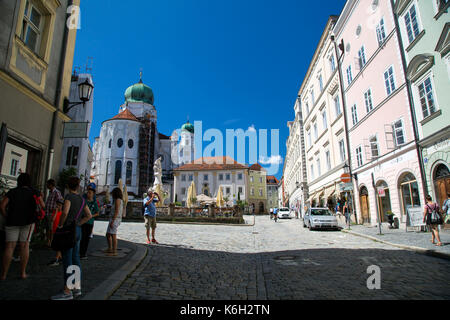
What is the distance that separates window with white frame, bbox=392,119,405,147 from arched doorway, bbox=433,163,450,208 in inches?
126

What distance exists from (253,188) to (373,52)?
182 ft

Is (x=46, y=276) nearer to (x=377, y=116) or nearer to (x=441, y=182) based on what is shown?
(x=441, y=182)

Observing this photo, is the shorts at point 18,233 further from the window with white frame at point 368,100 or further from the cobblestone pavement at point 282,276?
the window with white frame at point 368,100

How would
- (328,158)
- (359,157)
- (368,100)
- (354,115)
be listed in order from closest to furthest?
(368,100)
(359,157)
(354,115)
(328,158)

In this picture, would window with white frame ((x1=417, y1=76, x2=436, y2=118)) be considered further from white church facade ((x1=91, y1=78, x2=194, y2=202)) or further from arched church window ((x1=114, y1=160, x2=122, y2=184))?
arched church window ((x1=114, y1=160, x2=122, y2=184))

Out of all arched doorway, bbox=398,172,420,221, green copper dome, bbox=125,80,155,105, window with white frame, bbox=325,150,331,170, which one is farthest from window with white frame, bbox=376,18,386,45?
green copper dome, bbox=125,80,155,105

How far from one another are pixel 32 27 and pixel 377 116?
18421 millimetres

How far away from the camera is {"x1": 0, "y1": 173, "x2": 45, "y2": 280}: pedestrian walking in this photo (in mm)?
4469

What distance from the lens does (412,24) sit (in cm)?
1436

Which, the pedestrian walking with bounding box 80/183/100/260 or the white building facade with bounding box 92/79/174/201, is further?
the white building facade with bounding box 92/79/174/201

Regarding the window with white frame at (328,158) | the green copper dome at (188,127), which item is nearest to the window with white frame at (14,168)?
the window with white frame at (328,158)

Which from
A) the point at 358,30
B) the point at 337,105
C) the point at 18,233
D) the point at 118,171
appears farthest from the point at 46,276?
the point at 118,171

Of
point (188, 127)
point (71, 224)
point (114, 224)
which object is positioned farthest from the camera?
point (188, 127)
